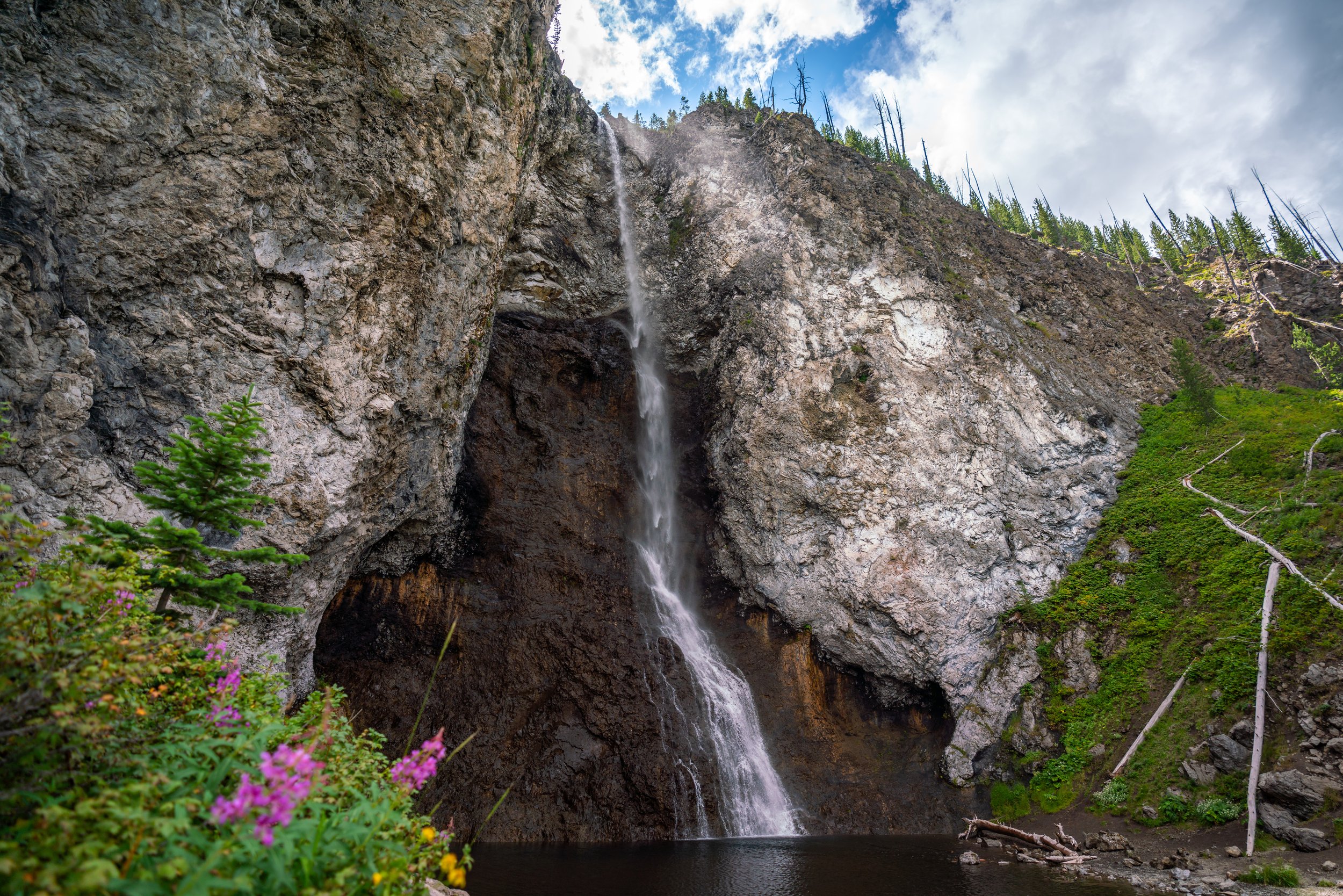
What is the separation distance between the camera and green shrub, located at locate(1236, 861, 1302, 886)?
31.8ft

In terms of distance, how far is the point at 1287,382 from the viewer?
31141 millimetres

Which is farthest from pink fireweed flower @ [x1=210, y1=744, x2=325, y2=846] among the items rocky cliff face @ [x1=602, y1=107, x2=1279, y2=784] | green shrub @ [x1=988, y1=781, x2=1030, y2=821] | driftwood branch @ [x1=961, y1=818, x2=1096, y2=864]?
green shrub @ [x1=988, y1=781, x2=1030, y2=821]

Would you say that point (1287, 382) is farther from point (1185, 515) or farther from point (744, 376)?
point (744, 376)

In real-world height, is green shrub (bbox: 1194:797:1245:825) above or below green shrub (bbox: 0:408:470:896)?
below

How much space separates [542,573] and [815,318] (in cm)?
1361

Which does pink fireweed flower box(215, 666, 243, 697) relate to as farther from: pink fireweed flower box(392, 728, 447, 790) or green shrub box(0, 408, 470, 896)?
pink fireweed flower box(392, 728, 447, 790)

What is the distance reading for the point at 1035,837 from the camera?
44.5ft

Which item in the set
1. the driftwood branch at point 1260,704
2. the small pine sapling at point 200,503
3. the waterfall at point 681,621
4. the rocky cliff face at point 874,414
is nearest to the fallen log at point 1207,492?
the rocky cliff face at point 874,414

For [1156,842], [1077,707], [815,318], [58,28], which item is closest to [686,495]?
[815,318]

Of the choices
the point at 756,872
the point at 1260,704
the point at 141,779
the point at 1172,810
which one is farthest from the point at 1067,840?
the point at 141,779

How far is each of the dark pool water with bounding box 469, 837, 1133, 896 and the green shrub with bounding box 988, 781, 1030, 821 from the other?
2.88 meters

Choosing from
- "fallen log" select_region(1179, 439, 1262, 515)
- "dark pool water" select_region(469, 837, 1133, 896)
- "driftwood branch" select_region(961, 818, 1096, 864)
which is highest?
"fallen log" select_region(1179, 439, 1262, 515)

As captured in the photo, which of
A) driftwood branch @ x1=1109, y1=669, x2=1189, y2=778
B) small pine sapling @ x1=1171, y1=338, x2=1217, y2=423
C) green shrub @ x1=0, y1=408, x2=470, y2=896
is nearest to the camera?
green shrub @ x1=0, y1=408, x2=470, y2=896

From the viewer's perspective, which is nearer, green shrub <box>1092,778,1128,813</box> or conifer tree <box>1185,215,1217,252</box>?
green shrub <box>1092,778,1128,813</box>
